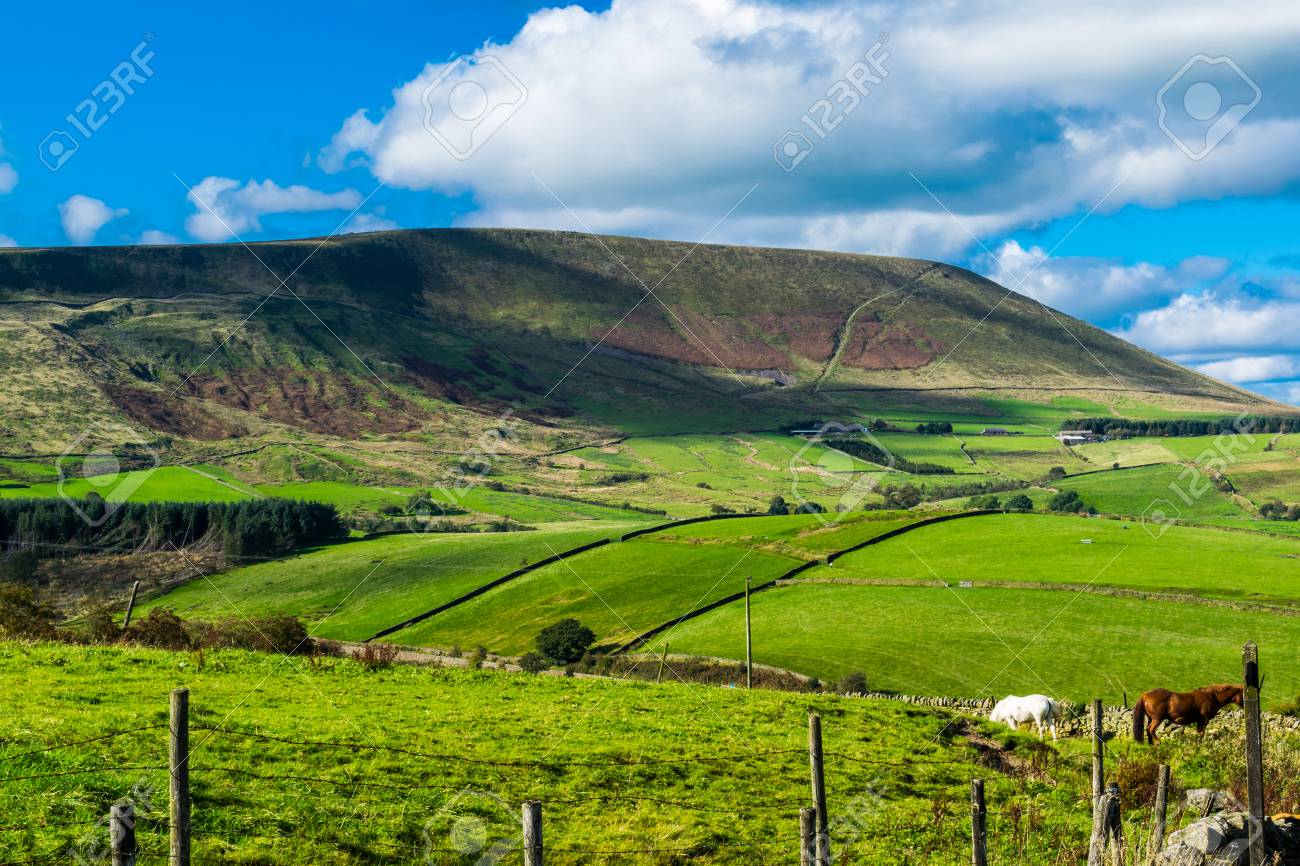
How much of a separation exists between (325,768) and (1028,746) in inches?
825

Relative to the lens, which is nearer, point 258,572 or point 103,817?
point 103,817

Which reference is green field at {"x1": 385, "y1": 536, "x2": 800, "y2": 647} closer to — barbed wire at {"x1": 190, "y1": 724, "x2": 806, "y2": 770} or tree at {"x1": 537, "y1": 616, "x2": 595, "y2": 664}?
tree at {"x1": 537, "y1": 616, "x2": 595, "y2": 664}

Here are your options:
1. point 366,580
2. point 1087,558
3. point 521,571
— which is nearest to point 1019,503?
point 1087,558

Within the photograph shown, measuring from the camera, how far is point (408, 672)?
30.3m

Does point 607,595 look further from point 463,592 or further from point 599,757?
point 599,757

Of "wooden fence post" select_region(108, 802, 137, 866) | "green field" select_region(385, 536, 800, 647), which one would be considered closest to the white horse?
"wooden fence post" select_region(108, 802, 137, 866)

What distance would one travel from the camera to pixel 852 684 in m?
58.2

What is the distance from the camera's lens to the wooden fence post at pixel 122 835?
9.31 m

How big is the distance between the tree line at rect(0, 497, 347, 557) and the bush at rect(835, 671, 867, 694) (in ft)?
263

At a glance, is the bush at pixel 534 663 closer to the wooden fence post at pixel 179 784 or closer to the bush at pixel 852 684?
the bush at pixel 852 684

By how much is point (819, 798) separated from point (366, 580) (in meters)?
92.5

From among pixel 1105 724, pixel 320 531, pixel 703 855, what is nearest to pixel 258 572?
pixel 320 531

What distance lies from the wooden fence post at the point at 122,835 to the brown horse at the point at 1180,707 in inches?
1157

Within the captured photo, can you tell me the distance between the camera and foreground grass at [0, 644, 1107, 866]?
15500mm
